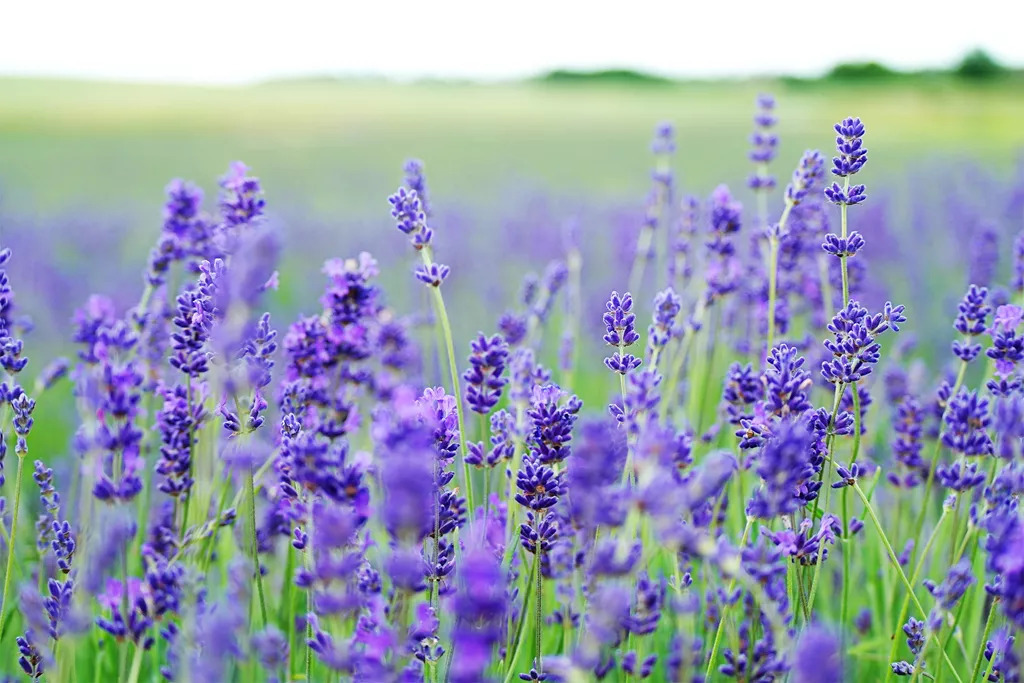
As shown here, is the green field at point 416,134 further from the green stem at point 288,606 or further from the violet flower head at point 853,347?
the violet flower head at point 853,347

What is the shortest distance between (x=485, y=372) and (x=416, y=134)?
2602cm

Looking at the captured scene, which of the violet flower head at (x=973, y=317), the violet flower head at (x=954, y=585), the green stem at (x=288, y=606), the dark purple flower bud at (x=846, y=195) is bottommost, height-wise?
the green stem at (x=288, y=606)

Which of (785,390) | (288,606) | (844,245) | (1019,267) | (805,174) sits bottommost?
(288,606)

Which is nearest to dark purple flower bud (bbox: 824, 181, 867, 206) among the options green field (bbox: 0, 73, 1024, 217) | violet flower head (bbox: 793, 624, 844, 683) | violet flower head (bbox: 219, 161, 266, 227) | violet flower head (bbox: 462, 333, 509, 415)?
violet flower head (bbox: 462, 333, 509, 415)

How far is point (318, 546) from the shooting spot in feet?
3.65

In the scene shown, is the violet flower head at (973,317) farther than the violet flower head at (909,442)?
No

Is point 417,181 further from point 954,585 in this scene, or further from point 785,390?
point 954,585

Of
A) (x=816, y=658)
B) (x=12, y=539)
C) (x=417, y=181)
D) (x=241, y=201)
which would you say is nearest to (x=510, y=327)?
(x=417, y=181)

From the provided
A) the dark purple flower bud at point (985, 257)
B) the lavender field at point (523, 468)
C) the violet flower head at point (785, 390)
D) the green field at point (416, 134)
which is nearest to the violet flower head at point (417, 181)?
the lavender field at point (523, 468)

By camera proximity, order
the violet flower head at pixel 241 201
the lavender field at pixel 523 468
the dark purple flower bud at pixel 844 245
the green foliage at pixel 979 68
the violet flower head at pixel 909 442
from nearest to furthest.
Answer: the lavender field at pixel 523 468
the dark purple flower bud at pixel 844 245
the violet flower head at pixel 241 201
the violet flower head at pixel 909 442
the green foliage at pixel 979 68

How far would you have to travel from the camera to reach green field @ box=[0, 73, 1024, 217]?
15836 millimetres

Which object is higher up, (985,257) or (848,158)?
(848,158)

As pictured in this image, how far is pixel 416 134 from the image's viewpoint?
26.9 meters

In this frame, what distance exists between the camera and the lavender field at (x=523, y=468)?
1.15 metres
